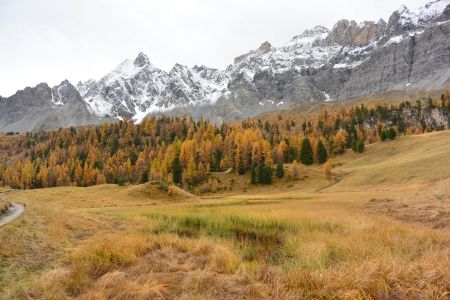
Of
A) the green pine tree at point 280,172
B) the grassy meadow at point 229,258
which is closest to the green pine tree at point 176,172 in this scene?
the green pine tree at point 280,172

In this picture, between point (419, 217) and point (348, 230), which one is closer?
point (348, 230)

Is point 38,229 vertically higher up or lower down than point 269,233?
higher up

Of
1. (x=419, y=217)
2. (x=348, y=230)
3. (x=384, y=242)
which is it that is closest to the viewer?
(x=384, y=242)

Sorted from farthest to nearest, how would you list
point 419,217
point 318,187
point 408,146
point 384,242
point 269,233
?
1. point 408,146
2. point 318,187
3. point 419,217
4. point 269,233
5. point 384,242

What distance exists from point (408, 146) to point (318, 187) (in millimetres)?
51030

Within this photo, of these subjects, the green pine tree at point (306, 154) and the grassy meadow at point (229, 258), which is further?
the green pine tree at point (306, 154)

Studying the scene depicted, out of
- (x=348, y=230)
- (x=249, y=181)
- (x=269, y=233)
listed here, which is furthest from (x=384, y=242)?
(x=249, y=181)

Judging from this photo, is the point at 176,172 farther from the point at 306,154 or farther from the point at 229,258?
the point at 229,258

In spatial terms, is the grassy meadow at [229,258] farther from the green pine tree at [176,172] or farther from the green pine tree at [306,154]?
the green pine tree at [306,154]

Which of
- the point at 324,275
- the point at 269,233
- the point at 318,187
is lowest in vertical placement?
the point at 318,187

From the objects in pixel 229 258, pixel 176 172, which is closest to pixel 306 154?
pixel 176 172

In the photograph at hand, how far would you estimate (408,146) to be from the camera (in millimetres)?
117625

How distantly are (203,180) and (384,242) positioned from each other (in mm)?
93475

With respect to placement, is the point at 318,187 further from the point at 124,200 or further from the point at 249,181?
the point at 124,200
